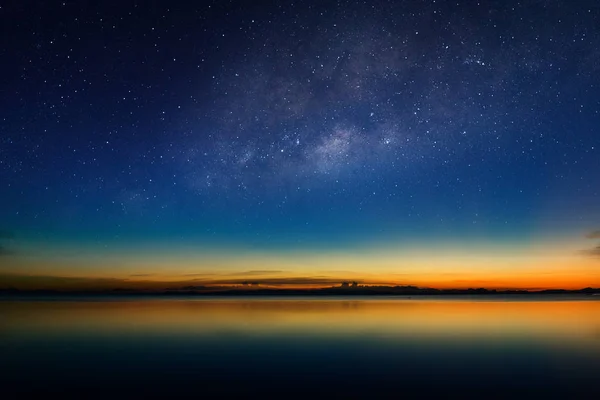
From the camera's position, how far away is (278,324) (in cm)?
3681

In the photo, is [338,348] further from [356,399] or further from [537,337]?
[537,337]

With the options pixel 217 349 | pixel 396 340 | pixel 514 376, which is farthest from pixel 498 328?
pixel 217 349

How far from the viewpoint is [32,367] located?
18.1m

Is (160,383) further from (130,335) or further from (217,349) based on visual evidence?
(130,335)

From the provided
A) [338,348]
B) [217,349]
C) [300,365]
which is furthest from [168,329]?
[300,365]

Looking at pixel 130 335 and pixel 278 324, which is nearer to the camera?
pixel 130 335

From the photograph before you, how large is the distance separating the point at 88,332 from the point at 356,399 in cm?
2236

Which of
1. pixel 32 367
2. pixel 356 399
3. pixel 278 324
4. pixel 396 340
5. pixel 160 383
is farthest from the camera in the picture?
pixel 278 324

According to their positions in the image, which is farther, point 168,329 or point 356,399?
point 168,329

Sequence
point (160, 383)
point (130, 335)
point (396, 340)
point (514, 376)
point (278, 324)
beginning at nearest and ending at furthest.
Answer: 1. point (160, 383)
2. point (514, 376)
3. point (396, 340)
4. point (130, 335)
5. point (278, 324)

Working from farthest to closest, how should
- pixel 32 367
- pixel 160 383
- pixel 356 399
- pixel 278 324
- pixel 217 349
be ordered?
pixel 278 324, pixel 217 349, pixel 32 367, pixel 160 383, pixel 356 399

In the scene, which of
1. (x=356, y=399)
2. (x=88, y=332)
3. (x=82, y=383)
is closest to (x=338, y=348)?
(x=356, y=399)

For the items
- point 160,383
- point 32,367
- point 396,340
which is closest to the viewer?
point 160,383

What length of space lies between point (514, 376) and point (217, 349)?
1246 cm
